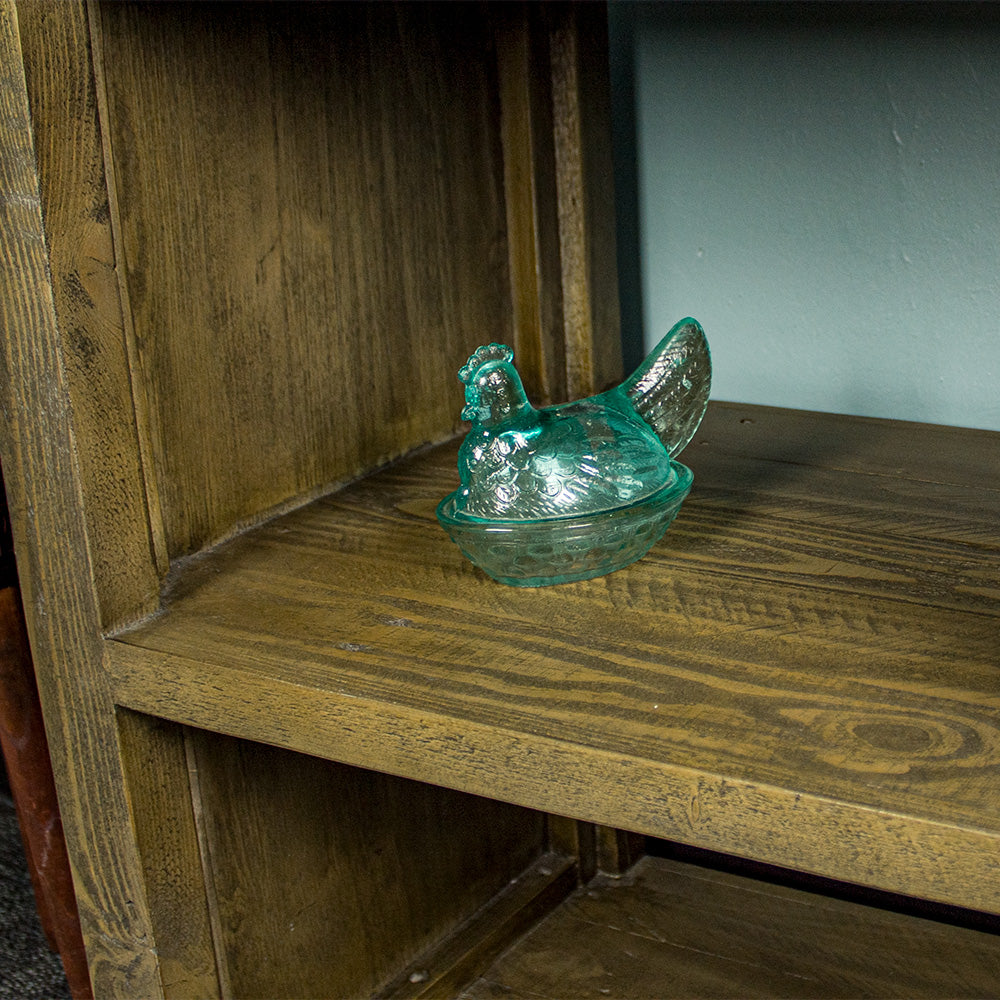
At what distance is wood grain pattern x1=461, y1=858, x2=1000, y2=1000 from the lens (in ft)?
3.00

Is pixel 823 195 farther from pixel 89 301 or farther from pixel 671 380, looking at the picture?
pixel 89 301

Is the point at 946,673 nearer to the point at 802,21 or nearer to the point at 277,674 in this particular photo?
the point at 277,674

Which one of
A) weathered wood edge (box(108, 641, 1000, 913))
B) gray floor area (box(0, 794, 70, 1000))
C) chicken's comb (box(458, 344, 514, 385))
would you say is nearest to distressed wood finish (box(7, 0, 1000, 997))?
weathered wood edge (box(108, 641, 1000, 913))

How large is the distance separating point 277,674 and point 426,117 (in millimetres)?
457

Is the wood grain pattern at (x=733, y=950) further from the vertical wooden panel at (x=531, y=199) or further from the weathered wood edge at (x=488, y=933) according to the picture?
the vertical wooden panel at (x=531, y=199)

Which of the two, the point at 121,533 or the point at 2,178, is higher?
the point at 2,178

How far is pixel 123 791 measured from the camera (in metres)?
0.69

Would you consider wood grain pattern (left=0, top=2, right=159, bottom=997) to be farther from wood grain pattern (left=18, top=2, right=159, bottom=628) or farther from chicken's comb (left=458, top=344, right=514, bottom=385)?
chicken's comb (left=458, top=344, right=514, bottom=385)

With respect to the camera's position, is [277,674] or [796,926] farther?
[796,926]

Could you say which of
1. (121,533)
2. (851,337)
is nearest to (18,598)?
(121,533)

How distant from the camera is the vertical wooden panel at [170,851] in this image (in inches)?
27.5

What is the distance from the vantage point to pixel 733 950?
0.96m

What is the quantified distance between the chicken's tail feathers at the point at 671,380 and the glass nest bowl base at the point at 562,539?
0.16ft

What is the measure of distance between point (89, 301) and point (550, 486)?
247 mm
